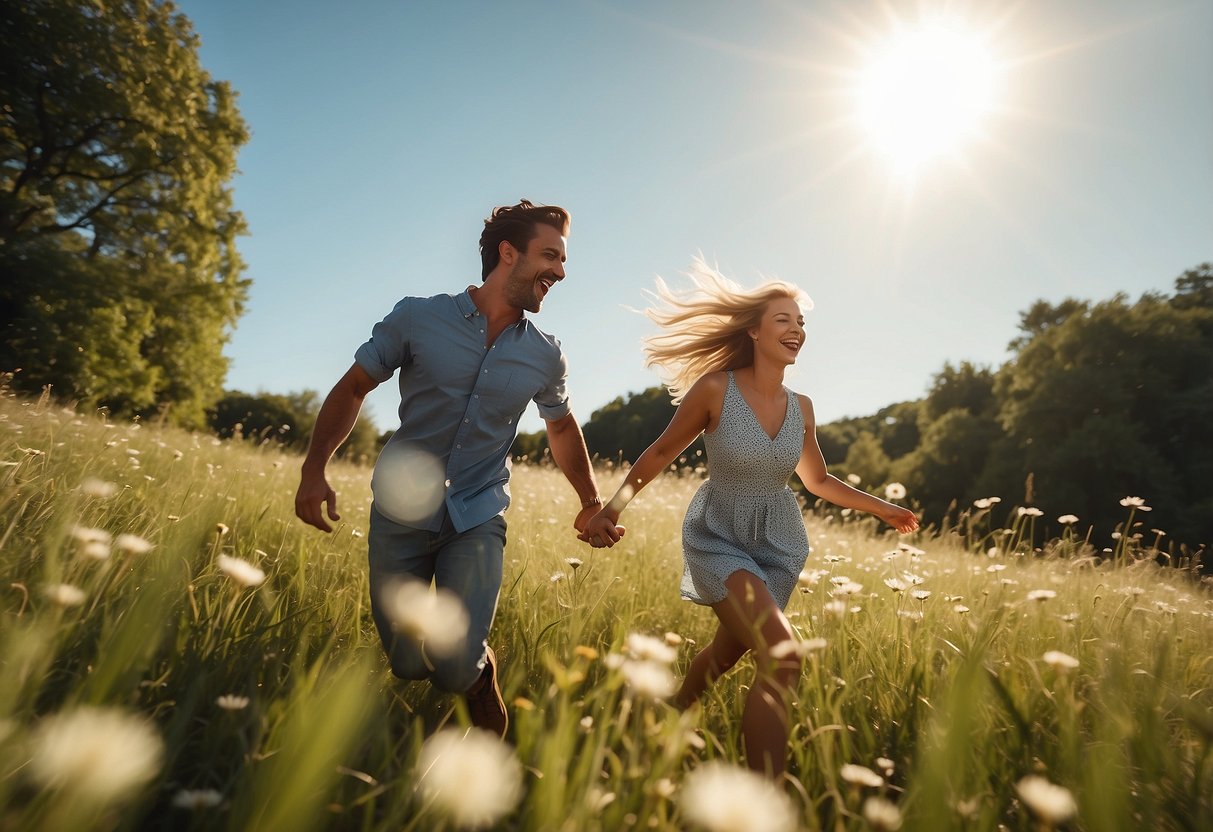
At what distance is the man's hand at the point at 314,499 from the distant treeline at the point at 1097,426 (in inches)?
554

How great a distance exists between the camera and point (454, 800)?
38.4 inches

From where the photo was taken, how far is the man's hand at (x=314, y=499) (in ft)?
8.63

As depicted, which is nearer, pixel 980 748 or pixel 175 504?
pixel 980 748

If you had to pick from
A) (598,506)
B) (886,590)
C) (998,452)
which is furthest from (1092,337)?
(598,506)

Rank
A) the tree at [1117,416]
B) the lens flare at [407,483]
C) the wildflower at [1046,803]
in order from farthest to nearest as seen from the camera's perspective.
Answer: the tree at [1117,416] → the lens flare at [407,483] → the wildflower at [1046,803]

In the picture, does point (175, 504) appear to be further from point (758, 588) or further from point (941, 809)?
point (941, 809)

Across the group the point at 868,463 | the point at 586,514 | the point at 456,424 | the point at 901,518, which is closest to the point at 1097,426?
the point at 868,463

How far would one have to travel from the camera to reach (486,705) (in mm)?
2508

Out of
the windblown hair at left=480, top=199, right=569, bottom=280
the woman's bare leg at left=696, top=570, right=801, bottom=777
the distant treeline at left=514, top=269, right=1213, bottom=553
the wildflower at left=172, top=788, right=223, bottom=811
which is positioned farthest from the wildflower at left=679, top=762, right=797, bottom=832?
the distant treeline at left=514, top=269, right=1213, bottom=553

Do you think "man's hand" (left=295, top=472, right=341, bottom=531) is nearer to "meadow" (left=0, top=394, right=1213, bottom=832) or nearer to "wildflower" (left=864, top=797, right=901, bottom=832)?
"meadow" (left=0, top=394, right=1213, bottom=832)

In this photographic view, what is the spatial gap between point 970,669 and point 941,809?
25 centimetres

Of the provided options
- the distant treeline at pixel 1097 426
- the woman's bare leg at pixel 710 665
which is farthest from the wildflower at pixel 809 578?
the distant treeline at pixel 1097 426

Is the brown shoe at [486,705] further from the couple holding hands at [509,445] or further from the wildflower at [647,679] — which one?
the wildflower at [647,679]

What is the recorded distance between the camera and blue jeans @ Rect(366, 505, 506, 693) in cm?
246
